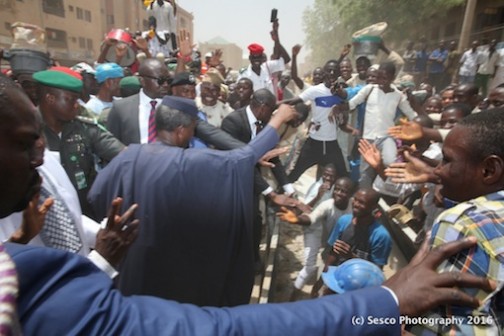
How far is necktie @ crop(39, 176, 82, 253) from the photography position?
1.71 metres

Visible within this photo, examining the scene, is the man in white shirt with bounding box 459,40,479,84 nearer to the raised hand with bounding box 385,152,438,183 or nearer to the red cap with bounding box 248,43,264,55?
the red cap with bounding box 248,43,264,55

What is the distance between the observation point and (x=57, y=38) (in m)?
27.2

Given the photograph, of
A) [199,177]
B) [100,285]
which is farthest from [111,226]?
[100,285]

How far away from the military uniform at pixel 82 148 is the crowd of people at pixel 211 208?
0.4 inches

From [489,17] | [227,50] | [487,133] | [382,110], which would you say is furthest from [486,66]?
[227,50]

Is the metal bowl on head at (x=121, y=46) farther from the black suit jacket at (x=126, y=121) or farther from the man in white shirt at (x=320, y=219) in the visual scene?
the man in white shirt at (x=320, y=219)

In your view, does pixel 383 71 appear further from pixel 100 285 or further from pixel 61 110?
pixel 100 285

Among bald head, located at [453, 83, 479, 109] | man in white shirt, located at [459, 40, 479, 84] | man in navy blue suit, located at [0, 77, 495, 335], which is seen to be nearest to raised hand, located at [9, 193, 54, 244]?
man in navy blue suit, located at [0, 77, 495, 335]

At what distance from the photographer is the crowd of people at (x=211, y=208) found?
89 centimetres

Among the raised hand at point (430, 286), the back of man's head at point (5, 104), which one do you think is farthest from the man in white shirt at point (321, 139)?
the back of man's head at point (5, 104)

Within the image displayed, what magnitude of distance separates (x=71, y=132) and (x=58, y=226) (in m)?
1.34

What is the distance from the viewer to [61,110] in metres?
2.69

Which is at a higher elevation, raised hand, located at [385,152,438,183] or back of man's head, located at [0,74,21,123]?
back of man's head, located at [0,74,21,123]

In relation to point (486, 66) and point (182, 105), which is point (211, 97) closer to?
point (182, 105)
